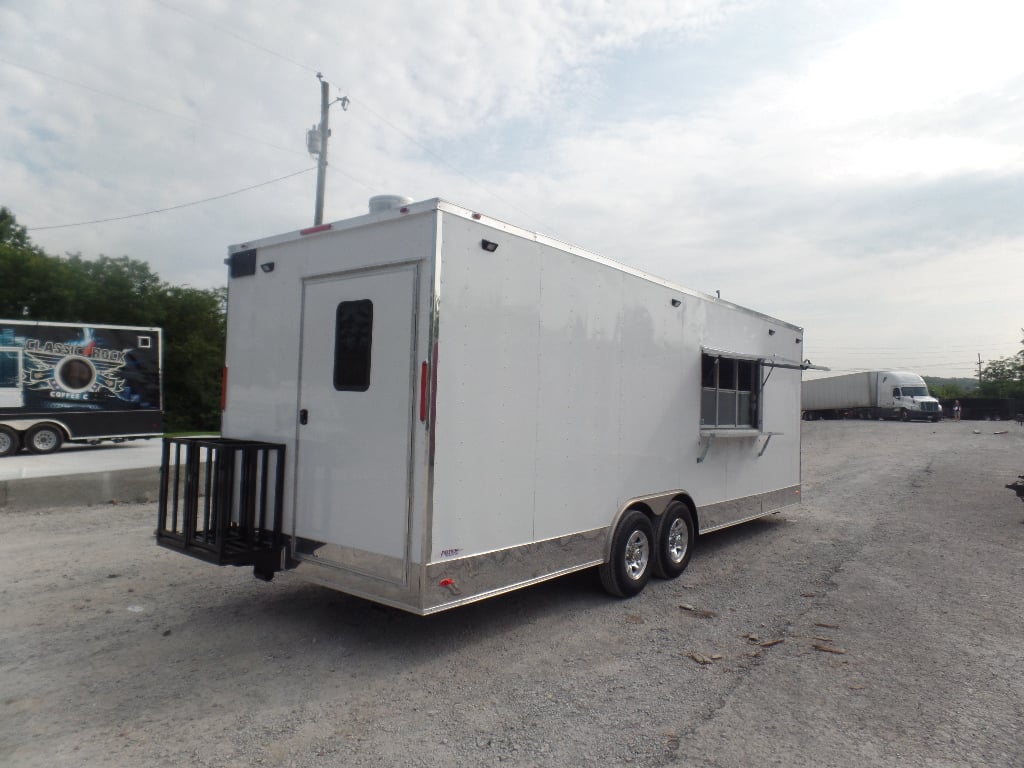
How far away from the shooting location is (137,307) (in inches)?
1267

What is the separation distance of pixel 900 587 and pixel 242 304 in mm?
6352

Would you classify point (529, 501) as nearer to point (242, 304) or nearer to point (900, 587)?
point (242, 304)

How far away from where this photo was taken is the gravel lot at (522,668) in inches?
131

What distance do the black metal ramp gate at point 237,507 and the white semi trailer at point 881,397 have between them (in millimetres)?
32401

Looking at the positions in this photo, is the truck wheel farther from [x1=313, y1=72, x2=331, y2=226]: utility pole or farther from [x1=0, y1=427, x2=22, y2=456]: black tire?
[x1=313, y1=72, x2=331, y2=226]: utility pole

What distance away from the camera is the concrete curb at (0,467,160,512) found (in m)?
8.88

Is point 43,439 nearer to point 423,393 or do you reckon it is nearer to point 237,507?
point 237,507

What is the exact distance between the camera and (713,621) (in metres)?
5.26

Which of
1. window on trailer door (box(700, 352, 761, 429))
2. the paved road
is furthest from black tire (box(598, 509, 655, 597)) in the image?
the paved road

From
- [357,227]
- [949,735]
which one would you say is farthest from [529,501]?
[949,735]

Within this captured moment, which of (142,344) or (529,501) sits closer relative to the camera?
(529,501)

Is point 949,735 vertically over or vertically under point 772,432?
under

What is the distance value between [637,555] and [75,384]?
1323cm

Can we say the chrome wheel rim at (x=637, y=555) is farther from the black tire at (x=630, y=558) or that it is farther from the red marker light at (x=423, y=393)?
the red marker light at (x=423, y=393)
